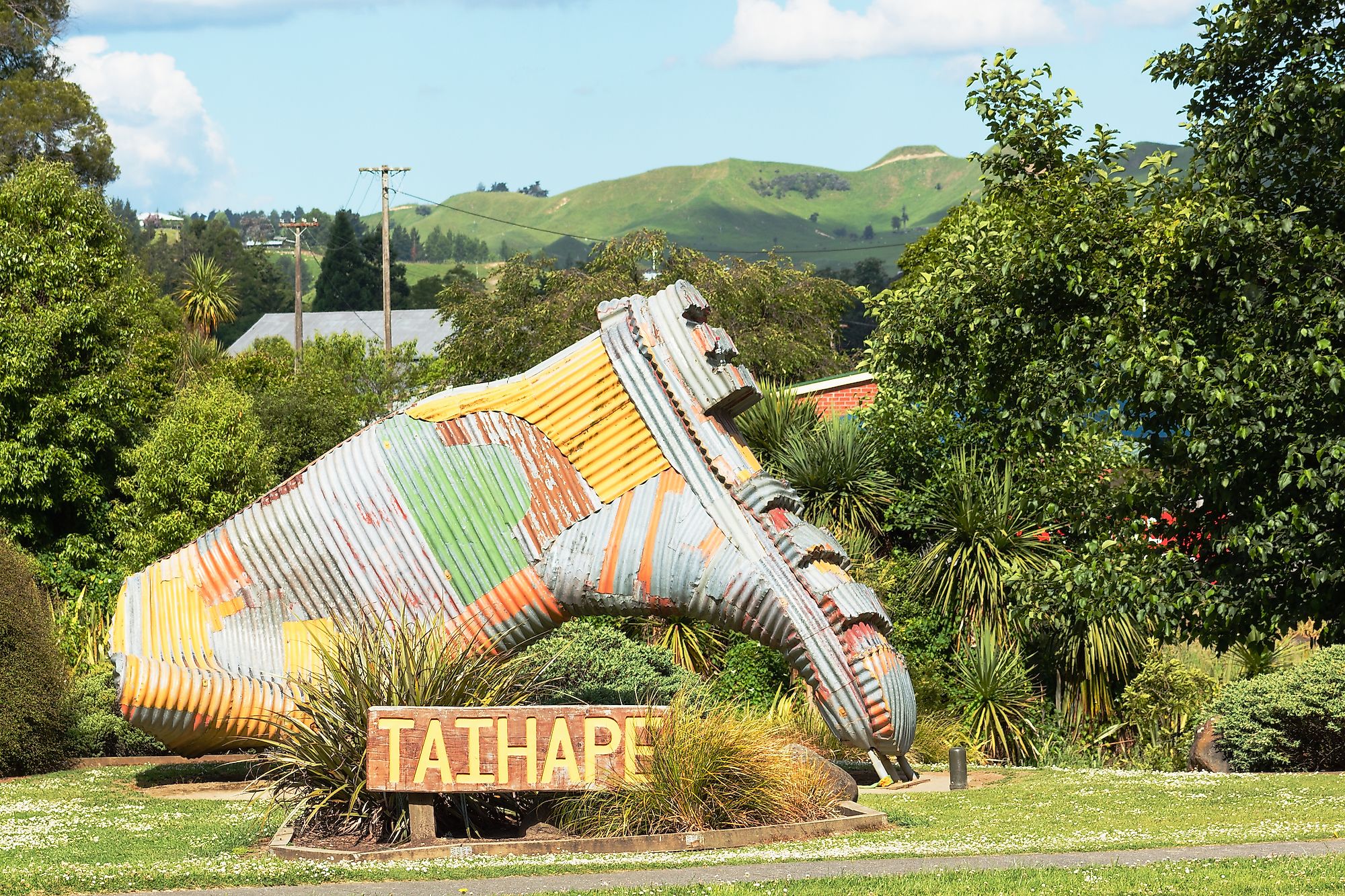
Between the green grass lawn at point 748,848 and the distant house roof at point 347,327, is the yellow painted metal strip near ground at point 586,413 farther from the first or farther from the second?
the distant house roof at point 347,327

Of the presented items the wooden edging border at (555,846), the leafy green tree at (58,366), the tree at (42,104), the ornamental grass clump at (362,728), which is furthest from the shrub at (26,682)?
the tree at (42,104)

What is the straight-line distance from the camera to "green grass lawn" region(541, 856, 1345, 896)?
8000 mm

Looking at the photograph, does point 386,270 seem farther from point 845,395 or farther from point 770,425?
point 770,425

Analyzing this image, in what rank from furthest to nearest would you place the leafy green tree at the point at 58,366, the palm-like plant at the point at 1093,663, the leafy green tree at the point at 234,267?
the leafy green tree at the point at 234,267
the leafy green tree at the point at 58,366
the palm-like plant at the point at 1093,663

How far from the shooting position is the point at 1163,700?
762 inches

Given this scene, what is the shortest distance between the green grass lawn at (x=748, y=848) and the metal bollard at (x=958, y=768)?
0.53 m

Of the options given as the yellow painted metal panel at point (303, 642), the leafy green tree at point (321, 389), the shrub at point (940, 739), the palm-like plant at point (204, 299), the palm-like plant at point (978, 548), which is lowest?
the shrub at point (940, 739)

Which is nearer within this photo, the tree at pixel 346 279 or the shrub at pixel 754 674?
the shrub at pixel 754 674

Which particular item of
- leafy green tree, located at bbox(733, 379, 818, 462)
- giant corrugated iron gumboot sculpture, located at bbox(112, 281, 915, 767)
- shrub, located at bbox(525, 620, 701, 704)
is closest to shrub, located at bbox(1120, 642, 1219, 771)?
leafy green tree, located at bbox(733, 379, 818, 462)

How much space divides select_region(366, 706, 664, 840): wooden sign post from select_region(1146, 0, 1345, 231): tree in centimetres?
555

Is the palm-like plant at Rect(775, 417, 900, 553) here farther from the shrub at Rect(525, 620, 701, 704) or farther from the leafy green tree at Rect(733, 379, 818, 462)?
the shrub at Rect(525, 620, 701, 704)

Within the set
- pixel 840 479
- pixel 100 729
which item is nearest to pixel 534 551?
pixel 100 729

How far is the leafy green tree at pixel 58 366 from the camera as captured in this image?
22.0m

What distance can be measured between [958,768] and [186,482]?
1206 centimetres
